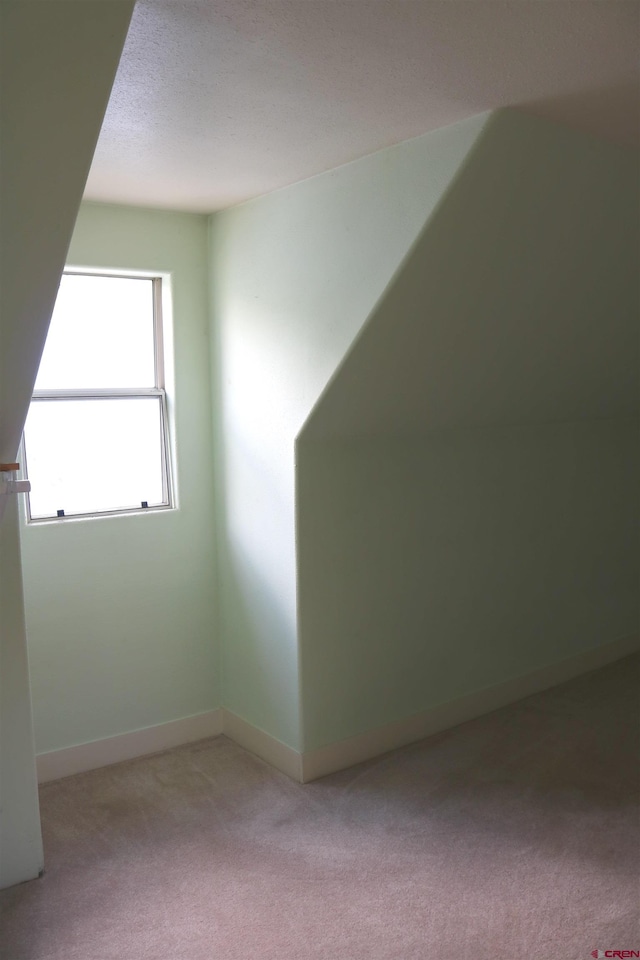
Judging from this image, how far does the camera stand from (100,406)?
385cm

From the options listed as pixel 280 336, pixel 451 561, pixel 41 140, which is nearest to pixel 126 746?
pixel 451 561

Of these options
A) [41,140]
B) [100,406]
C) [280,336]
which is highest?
[41,140]

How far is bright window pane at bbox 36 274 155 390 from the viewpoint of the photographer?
372 centimetres

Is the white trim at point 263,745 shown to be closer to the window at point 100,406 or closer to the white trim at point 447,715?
the white trim at point 447,715

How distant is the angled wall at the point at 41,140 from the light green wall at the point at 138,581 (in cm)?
152

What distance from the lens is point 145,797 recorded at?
357 centimetres

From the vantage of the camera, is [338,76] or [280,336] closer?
[338,76]

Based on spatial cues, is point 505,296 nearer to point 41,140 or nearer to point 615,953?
point 41,140

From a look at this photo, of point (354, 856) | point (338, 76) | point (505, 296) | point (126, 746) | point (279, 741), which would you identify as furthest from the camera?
point (126, 746)

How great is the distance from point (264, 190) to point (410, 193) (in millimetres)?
842

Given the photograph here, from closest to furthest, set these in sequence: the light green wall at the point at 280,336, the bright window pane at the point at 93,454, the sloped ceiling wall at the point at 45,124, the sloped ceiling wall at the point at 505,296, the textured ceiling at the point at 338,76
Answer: the sloped ceiling wall at the point at 45,124 < the textured ceiling at the point at 338,76 < the sloped ceiling wall at the point at 505,296 < the light green wall at the point at 280,336 < the bright window pane at the point at 93,454

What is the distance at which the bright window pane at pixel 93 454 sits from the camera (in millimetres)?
3697

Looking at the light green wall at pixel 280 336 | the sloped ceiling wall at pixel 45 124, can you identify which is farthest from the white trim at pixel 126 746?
the sloped ceiling wall at pixel 45 124

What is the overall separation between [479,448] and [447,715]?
52.2 inches
